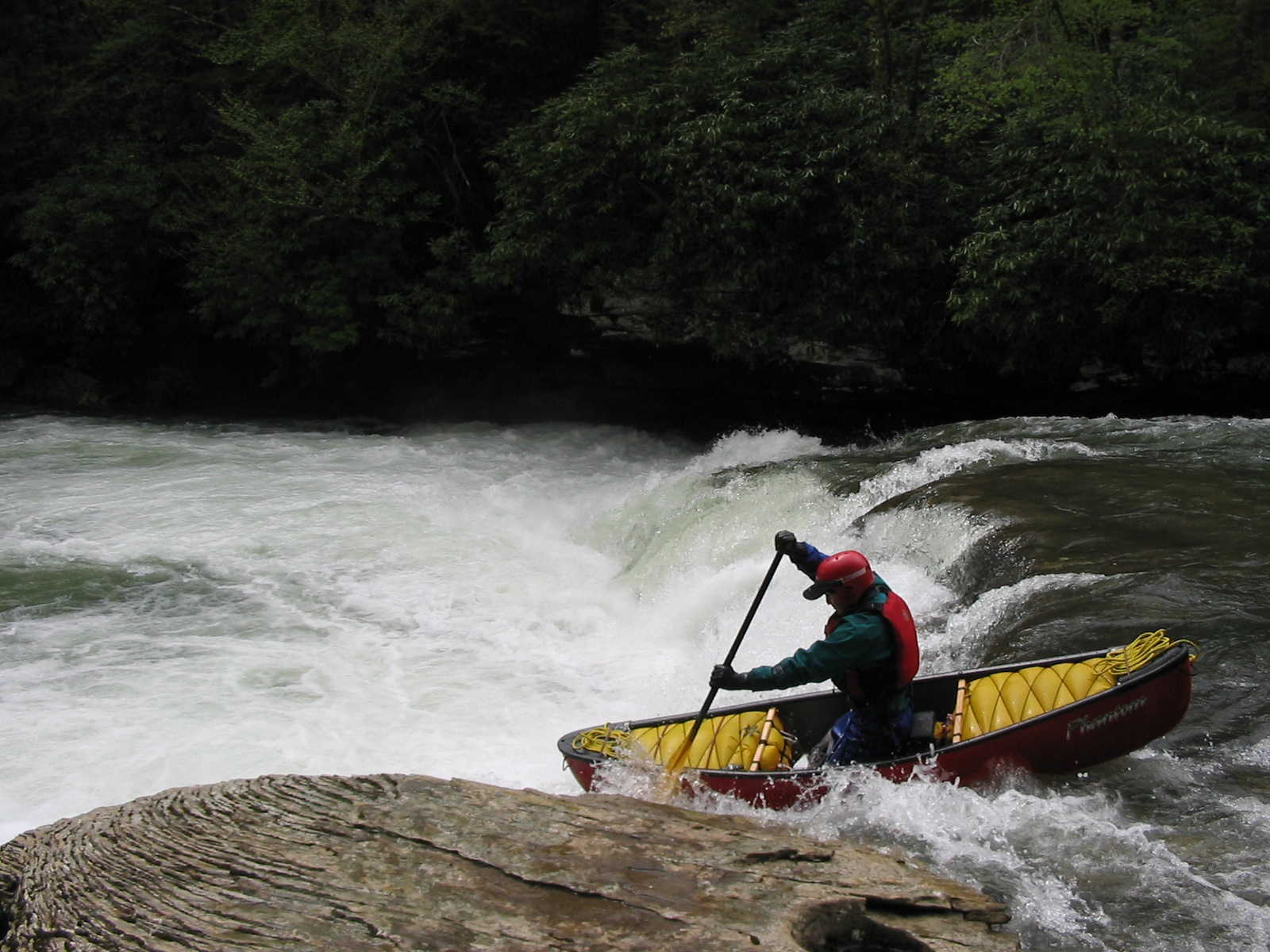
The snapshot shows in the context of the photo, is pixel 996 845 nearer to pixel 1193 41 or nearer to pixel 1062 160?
pixel 1062 160

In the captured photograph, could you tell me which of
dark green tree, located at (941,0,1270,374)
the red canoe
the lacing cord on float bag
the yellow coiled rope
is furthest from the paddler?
dark green tree, located at (941,0,1270,374)

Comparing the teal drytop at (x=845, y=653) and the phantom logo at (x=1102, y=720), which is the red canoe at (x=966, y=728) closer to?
the phantom logo at (x=1102, y=720)

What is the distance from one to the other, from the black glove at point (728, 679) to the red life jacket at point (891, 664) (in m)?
0.37

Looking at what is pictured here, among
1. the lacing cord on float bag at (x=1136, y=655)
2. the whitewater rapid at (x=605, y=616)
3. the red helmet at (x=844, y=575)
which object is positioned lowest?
the whitewater rapid at (x=605, y=616)

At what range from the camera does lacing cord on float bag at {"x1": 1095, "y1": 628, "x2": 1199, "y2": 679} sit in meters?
4.41

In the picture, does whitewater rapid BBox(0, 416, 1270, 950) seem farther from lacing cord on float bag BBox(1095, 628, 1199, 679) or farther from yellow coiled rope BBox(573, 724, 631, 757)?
yellow coiled rope BBox(573, 724, 631, 757)

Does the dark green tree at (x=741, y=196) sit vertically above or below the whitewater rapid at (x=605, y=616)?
above

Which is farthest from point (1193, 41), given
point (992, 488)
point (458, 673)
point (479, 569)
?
point (458, 673)

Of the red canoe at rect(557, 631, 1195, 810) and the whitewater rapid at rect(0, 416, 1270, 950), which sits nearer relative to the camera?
the whitewater rapid at rect(0, 416, 1270, 950)

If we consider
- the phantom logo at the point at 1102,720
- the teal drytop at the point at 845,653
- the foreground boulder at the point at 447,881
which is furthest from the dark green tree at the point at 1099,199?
the foreground boulder at the point at 447,881

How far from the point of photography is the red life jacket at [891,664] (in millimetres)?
4230

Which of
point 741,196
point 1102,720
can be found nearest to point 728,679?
point 1102,720

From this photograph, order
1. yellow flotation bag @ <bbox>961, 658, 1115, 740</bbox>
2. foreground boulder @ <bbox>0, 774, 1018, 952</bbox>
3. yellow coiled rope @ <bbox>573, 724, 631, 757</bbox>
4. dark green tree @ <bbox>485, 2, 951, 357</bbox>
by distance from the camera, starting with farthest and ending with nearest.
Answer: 1. dark green tree @ <bbox>485, 2, 951, 357</bbox>
2. yellow coiled rope @ <bbox>573, 724, 631, 757</bbox>
3. yellow flotation bag @ <bbox>961, 658, 1115, 740</bbox>
4. foreground boulder @ <bbox>0, 774, 1018, 952</bbox>

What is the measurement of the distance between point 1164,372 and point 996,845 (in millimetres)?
8534
